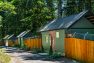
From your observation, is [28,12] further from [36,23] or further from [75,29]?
[75,29]

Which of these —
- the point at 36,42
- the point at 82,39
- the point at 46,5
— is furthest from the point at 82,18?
the point at 46,5

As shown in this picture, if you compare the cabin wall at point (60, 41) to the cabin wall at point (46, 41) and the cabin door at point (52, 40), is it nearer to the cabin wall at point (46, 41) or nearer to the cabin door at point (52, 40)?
the cabin door at point (52, 40)

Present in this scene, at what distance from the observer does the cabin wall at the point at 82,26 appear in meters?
34.6

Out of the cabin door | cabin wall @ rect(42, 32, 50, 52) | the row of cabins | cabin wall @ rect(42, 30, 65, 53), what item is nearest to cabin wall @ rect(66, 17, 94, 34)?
the row of cabins

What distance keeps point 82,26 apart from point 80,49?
10.6 metres

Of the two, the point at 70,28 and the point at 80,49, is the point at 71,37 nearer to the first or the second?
the point at 80,49

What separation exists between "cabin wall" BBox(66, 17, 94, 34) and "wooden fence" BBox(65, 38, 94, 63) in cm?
486

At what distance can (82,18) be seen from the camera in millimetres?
35094

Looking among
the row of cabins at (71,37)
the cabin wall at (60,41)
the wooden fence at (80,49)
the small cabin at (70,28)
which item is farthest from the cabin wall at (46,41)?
the wooden fence at (80,49)

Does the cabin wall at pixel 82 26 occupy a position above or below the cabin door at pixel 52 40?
above

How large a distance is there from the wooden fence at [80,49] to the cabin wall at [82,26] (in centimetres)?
486

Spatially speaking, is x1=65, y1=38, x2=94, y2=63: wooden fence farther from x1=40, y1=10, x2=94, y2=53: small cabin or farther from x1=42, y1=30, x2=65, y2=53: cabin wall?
x1=42, y1=30, x2=65, y2=53: cabin wall

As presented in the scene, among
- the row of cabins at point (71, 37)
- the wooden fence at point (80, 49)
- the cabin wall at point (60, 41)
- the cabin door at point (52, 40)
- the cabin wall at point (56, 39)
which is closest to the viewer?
the wooden fence at point (80, 49)

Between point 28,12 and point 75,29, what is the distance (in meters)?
40.4
